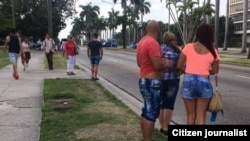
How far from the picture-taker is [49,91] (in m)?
13.0

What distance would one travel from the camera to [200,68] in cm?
639

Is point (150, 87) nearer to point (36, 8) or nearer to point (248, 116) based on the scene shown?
point (248, 116)

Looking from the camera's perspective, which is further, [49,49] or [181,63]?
[49,49]

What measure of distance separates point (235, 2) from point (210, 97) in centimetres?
14222

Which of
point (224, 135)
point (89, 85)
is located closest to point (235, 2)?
point (89, 85)

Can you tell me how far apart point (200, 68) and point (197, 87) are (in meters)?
0.27

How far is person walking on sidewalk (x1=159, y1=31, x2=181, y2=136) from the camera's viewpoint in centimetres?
754

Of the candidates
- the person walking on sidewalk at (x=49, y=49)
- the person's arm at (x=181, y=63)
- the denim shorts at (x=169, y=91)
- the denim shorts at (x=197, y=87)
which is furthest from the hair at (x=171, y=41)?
the person walking on sidewalk at (x=49, y=49)

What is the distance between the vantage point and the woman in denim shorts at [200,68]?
20.9ft

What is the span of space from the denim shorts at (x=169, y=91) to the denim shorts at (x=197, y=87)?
47.2 inches

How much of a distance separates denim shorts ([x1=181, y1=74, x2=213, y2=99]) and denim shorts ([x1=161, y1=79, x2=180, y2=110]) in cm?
120

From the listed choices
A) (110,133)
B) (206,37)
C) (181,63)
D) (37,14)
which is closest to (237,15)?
(37,14)

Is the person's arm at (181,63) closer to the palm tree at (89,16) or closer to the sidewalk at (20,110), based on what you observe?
the sidewalk at (20,110)

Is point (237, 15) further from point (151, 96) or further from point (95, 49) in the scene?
point (151, 96)
